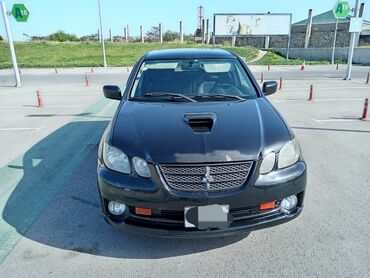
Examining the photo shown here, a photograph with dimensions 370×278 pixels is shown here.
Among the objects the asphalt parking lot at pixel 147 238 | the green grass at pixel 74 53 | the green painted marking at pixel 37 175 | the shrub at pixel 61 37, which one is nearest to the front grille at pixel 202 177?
the asphalt parking lot at pixel 147 238

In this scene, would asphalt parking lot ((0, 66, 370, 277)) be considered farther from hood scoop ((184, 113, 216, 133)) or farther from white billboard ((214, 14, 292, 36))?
white billboard ((214, 14, 292, 36))

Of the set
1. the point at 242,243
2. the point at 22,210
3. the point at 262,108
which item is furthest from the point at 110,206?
the point at 262,108

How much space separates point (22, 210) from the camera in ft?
11.6

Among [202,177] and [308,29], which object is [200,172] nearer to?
[202,177]

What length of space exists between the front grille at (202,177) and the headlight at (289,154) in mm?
419

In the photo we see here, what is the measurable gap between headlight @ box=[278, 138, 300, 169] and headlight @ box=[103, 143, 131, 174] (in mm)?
1284

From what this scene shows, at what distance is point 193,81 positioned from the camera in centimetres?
392

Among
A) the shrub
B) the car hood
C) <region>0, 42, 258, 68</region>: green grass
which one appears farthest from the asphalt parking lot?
the shrub

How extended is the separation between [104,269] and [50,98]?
1110 centimetres

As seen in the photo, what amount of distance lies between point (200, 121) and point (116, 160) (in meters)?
0.84

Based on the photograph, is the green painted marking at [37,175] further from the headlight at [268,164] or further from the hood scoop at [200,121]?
the headlight at [268,164]

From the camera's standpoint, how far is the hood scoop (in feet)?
9.19

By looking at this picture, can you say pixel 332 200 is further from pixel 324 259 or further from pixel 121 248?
pixel 121 248

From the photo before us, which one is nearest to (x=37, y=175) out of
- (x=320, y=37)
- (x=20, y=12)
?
(x=20, y=12)
